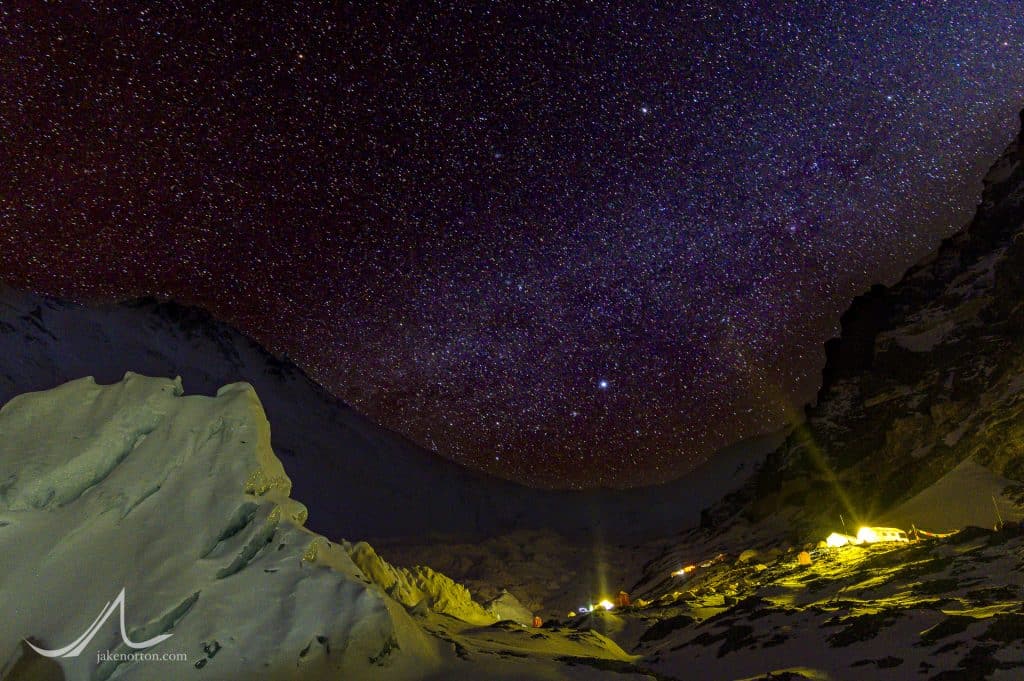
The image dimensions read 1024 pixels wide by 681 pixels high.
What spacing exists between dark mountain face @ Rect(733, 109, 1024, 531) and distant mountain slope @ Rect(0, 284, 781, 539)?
64024mm

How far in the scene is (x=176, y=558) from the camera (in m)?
10.9

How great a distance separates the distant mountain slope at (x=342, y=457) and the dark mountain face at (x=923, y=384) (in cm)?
6402

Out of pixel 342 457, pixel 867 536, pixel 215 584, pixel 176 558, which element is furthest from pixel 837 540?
pixel 342 457

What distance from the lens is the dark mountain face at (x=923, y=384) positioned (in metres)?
55.0

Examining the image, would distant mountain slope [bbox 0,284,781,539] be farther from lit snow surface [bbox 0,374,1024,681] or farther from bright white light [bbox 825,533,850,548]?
lit snow surface [bbox 0,374,1024,681]

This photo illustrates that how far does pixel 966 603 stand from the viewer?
1823 cm

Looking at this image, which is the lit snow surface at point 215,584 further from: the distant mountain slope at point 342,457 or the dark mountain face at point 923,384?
the distant mountain slope at point 342,457

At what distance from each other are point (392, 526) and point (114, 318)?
105 metres

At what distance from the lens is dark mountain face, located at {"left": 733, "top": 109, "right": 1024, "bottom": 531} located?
180ft

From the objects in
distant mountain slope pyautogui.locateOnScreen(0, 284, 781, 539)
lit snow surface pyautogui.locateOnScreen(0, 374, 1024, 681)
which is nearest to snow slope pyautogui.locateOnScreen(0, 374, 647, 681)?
lit snow surface pyautogui.locateOnScreen(0, 374, 1024, 681)

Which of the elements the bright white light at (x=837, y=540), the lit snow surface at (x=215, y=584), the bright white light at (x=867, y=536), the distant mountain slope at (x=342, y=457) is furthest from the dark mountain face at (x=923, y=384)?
the distant mountain slope at (x=342, y=457)

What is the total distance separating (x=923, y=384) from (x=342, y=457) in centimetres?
13843

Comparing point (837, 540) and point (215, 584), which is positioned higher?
point (837, 540)

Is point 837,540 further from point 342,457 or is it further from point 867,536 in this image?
point 342,457
